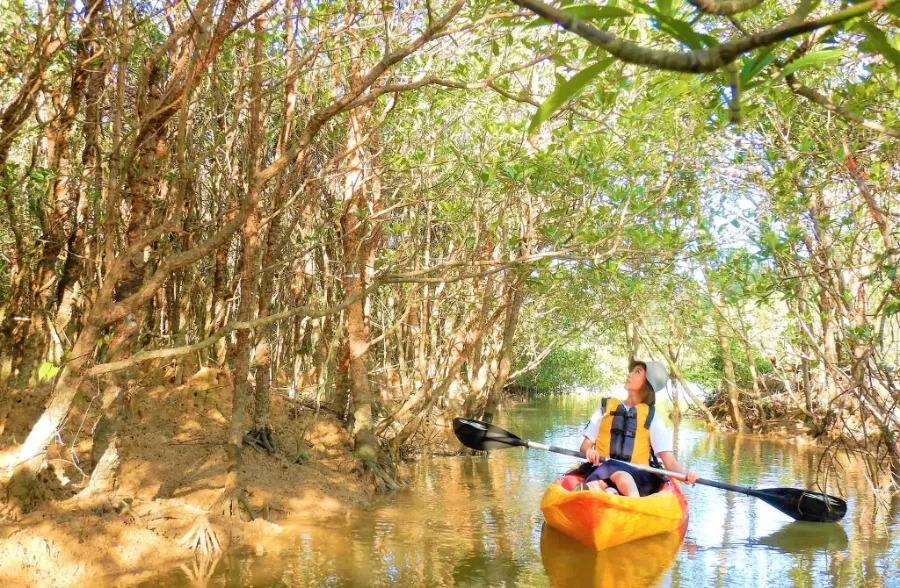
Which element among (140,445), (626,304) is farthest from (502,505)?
(626,304)

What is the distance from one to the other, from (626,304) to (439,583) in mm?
9911

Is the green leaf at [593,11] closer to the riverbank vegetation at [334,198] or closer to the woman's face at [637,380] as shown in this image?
the riverbank vegetation at [334,198]

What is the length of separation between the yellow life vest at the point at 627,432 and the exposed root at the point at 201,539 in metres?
3.76

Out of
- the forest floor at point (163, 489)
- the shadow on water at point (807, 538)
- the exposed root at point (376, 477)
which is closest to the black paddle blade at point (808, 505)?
the shadow on water at point (807, 538)

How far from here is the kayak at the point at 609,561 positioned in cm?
595

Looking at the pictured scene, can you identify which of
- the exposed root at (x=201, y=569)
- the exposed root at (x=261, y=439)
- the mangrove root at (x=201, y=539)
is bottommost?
the exposed root at (x=201, y=569)

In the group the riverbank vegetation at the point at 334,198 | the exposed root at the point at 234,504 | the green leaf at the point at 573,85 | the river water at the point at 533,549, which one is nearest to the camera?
the green leaf at the point at 573,85

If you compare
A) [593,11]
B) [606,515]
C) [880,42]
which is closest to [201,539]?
[606,515]

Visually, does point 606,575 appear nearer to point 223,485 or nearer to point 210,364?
point 223,485

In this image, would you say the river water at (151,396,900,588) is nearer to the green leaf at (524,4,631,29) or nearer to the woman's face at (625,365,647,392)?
the woman's face at (625,365,647,392)

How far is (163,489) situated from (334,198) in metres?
4.07

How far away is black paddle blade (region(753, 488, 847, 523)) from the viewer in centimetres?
795

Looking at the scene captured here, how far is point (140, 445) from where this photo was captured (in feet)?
25.2

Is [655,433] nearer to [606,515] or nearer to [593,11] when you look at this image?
[606,515]
